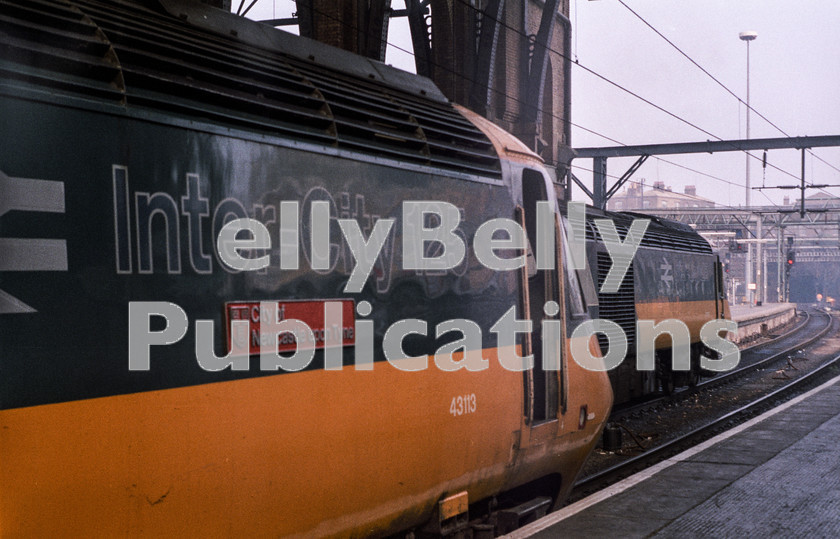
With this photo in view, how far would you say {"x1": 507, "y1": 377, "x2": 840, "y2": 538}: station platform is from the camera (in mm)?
6172

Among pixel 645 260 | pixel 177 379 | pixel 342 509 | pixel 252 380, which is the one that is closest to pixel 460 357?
pixel 342 509

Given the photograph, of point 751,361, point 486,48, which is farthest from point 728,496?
point 751,361

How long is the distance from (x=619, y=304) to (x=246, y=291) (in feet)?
37.2

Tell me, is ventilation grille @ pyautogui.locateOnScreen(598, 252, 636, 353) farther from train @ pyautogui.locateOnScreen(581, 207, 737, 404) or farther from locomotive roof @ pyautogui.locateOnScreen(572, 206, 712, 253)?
locomotive roof @ pyautogui.locateOnScreen(572, 206, 712, 253)

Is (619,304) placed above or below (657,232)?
below

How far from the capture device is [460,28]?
71.5ft

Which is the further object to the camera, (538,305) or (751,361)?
(751,361)

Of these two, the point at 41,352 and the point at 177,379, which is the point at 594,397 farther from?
the point at 41,352

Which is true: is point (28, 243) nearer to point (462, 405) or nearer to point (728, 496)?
point (462, 405)

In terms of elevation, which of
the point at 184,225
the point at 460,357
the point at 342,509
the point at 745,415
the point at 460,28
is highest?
the point at 460,28

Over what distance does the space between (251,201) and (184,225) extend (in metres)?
→ 0.44

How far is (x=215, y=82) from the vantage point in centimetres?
410

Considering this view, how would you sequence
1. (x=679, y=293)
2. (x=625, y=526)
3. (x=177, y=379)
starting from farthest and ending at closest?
(x=679, y=293) < (x=625, y=526) < (x=177, y=379)

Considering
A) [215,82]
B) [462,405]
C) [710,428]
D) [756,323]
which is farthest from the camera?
[756,323]
